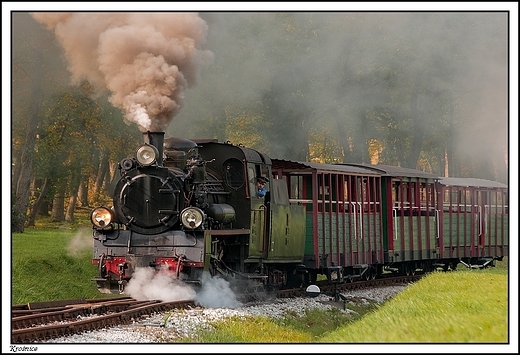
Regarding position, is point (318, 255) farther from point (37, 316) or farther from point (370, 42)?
point (370, 42)

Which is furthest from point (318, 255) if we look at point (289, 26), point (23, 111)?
point (289, 26)

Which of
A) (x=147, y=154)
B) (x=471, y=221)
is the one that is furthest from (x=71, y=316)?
(x=471, y=221)

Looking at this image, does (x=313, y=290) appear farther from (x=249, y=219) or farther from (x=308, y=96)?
(x=308, y=96)

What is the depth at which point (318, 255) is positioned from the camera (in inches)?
662

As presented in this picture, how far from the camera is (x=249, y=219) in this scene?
14.5m

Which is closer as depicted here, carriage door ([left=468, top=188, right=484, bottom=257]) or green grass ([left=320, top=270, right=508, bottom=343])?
green grass ([left=320, top=270, right=508, bottom=343])

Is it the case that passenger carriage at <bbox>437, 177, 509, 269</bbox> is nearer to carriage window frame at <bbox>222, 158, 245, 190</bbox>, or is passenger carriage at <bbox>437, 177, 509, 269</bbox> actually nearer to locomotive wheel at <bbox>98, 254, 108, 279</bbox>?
carriage window frame at <bbox>222, 158, 245, 190</bbox>

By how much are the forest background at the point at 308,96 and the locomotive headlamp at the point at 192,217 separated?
1154cm

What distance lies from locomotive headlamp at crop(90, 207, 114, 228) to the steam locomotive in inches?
0.7

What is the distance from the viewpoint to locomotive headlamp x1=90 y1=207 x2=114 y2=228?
45.6 ft

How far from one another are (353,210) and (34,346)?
1046 centimetres

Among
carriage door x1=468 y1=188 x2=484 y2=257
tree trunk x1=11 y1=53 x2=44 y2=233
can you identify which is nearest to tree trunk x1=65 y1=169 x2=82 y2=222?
tree trunk x1=11 y1=53 x2=44 y2=233

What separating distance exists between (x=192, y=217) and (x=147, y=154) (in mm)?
1355

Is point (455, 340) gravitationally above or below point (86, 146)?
below
